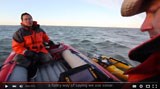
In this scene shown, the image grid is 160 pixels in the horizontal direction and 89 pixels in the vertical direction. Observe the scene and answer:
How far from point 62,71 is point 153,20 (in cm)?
257

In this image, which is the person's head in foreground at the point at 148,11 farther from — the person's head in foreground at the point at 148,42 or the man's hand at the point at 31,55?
the man's hand at the point at 31,55

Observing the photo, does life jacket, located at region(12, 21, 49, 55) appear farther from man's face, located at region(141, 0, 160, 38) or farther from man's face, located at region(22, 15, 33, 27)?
man's face, located at region(141, 0, 160, 38)

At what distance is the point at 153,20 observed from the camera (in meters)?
0.70

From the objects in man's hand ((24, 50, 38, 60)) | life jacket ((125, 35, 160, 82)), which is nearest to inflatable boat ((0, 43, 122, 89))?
man's hand ((24, 50, 38, 60))

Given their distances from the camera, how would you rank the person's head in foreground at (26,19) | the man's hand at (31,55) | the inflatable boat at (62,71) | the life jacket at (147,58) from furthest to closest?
the person's head in foreground at (26,19) → the man's hand at (31,55) → the inflatable boat at (62,71) → the life jacket at (147,58)

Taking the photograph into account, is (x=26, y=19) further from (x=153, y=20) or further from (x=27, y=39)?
(x=153, y=20)

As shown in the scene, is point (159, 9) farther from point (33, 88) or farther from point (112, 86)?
point (33, 88)

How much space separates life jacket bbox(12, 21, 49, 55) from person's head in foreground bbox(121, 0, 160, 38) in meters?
2.66

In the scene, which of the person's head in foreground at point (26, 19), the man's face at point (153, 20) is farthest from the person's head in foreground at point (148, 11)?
the person's head in foreground at point (26, 19)

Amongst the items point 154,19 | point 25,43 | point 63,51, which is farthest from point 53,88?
point 63,51

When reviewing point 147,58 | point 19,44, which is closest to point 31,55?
point 19,44

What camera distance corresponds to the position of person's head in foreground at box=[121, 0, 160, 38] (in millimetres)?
688

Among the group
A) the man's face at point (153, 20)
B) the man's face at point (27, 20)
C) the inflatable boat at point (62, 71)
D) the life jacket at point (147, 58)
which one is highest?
the man's face at point (153, 20)

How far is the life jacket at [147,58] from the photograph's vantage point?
66 cm
